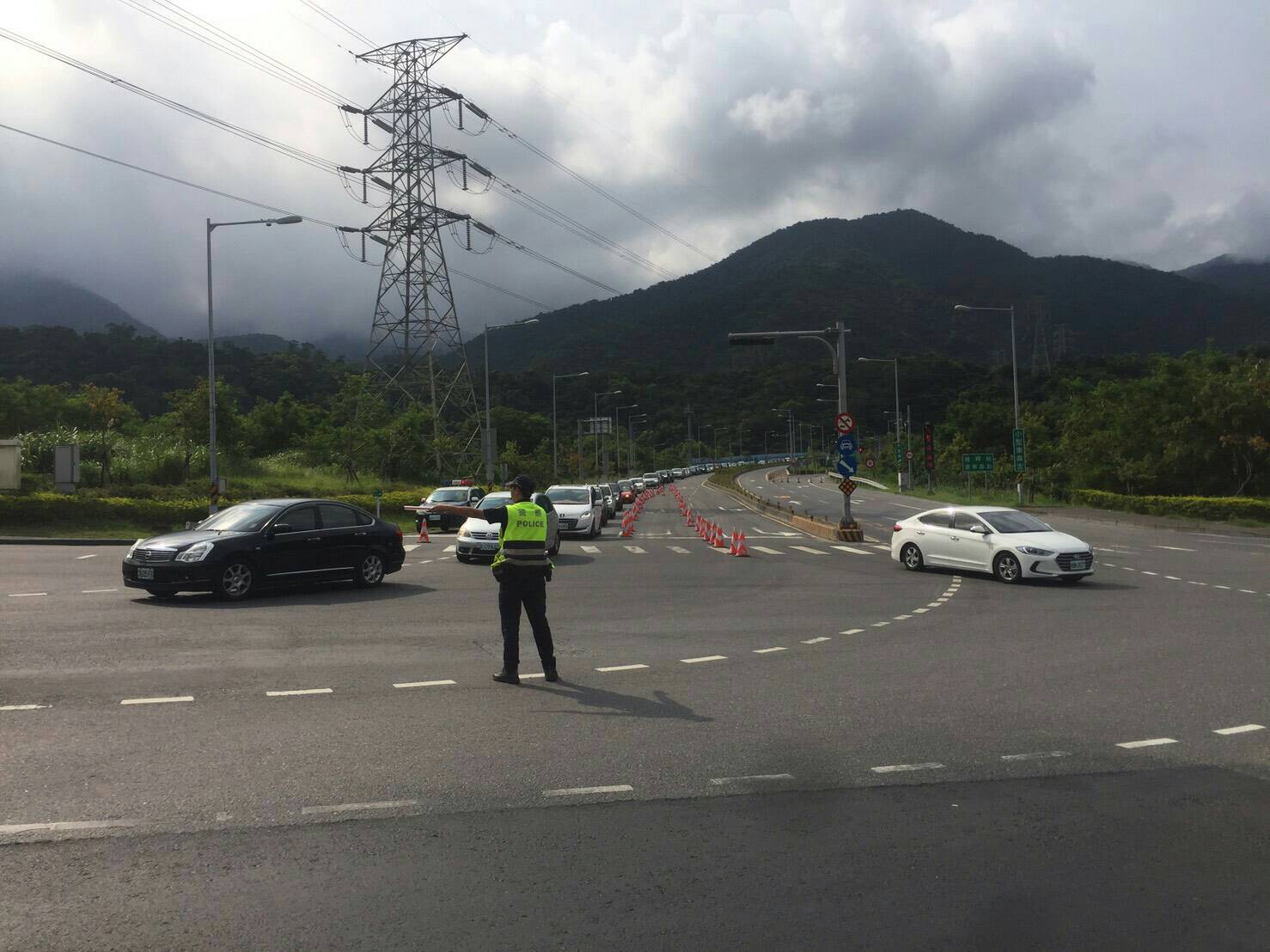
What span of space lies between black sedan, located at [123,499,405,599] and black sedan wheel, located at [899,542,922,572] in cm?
1014

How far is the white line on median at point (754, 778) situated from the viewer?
20.7 ft

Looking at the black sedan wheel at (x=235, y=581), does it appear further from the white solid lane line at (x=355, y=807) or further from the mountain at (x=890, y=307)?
the mountain at (x=890, y=307)

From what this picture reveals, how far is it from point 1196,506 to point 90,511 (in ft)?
123

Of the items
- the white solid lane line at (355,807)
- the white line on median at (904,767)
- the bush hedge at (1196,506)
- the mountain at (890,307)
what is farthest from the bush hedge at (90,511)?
the mountain at (890,307)

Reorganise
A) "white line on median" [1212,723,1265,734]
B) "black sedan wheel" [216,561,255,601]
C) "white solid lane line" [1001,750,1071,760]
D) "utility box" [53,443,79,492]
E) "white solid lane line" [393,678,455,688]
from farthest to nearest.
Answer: "utility box" [53,443,79,492] < "black sedan wheel" [216,561,255,601] < "white solid lane line" [393,678,455,688] < "white line on median" [1212,723,1265,734] < "white solid lane line" [1001,750,1071,760]

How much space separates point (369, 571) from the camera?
1748 cm

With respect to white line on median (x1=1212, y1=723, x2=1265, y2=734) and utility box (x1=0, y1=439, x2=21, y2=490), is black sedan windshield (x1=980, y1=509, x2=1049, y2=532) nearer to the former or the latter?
white line on median (x1=1212, y1=723, x2=1265, y2=734)

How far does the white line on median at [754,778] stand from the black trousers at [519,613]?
129 inches

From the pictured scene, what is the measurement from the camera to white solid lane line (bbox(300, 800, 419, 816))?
566 centimetres

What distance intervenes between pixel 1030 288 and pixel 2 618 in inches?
7768

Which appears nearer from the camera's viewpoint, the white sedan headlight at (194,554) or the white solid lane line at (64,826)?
the white solid lane line at (64,826)

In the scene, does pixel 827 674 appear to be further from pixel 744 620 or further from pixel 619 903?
pixel 619 903

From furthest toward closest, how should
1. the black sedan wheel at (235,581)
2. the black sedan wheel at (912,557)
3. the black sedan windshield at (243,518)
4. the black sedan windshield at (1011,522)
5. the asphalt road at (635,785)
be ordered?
the black sedan wheel at (912,557) → the black sedan windshield at (1011,522) → the black sedan windshield at (243,518) → the black sedan wheel at (235,581) → the asphalt road at (635,785)

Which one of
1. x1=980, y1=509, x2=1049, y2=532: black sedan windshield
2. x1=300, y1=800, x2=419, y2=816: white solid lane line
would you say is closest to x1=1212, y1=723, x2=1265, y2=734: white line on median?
x1=300, y1=800, x2=419, y2=816: white solid lane line
